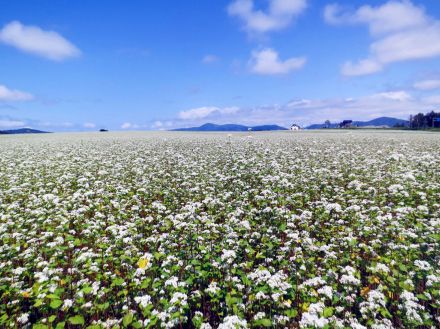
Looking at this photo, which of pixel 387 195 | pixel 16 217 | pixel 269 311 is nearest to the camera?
pixel 269 311

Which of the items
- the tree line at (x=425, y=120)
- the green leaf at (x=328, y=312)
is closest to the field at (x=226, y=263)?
the green leaf at (x=328, y=312)

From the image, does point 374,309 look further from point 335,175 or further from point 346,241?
point 335,175

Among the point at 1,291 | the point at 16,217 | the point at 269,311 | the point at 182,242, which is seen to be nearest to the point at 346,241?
the point at 269,311

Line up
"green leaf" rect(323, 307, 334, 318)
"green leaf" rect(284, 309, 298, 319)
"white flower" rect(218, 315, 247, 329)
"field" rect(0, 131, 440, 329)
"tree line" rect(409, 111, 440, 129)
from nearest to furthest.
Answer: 1. "white flower" rect(218, 315, 247, 329)
2. "green leaf" rect(323, 307, 334, 318)
3. "green leaf" rect(284, 309, 298, 319)
4. "field" rect(0, 131, 440, 329)
5. "tree line" rect(409, 111, 440, 129)

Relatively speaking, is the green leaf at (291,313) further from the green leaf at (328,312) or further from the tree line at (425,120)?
the tree line at (425,120)

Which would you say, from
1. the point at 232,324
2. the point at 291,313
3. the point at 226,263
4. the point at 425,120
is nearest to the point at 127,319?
the point at 232,324

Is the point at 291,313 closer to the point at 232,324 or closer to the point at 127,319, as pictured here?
the point at 232,324

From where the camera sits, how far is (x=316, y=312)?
4691 millimetres

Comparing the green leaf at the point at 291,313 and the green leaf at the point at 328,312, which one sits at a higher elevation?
the green leaf at the point at 328,312

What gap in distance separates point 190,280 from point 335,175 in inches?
445

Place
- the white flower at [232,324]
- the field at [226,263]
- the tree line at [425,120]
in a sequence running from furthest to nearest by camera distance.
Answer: the tree line at [425,120], the field at [226,263], the white flower at [232,324]

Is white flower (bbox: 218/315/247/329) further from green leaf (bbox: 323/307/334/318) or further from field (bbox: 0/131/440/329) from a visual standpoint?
green leaf (bbox: 323/307/334/318)

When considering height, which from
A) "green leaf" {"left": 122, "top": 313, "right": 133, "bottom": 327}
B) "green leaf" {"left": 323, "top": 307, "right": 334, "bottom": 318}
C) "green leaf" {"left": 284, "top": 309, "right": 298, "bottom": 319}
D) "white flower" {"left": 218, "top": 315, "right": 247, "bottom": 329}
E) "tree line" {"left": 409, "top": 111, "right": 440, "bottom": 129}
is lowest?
"green leaf" {"left": 122, "top": 313, "right": 133, "bottom": 327}

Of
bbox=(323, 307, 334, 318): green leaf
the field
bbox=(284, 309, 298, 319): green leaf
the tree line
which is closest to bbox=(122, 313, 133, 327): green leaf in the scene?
the field
